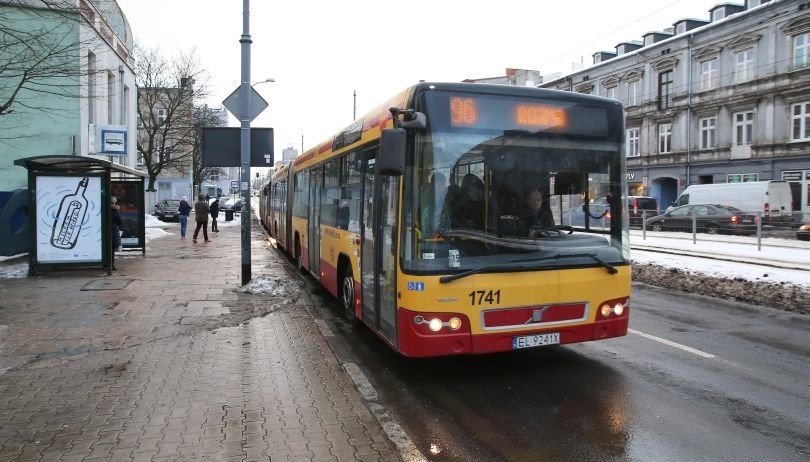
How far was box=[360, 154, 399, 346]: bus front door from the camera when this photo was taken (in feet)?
17.7

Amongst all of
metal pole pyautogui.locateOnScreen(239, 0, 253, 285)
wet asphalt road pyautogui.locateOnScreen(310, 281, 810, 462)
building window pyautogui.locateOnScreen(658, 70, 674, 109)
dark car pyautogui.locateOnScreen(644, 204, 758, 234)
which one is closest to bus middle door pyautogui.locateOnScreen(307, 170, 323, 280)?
metal pole pyautogui.locateOnScreen(239, 0, 253, 285)

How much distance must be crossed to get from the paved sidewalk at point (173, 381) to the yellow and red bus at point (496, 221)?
1047mm

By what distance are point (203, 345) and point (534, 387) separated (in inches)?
147

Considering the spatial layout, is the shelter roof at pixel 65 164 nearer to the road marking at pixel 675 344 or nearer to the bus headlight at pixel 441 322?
the bus headlight at pixel 441 322

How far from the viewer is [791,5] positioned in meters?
31.6

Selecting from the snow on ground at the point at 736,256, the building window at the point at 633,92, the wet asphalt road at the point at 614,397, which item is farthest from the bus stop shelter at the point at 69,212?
the building window at the point at 633,92

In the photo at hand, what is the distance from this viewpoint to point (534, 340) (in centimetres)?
521

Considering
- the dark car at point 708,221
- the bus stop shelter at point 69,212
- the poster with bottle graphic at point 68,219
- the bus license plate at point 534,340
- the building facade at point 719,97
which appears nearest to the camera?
the bus license plate at point 534,340

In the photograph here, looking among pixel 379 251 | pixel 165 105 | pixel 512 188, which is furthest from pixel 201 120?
pixel 512 188

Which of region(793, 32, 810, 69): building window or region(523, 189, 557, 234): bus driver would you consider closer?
region(523, 189, 557, 234): bus driver

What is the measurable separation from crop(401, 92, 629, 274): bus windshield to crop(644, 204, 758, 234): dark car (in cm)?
1390

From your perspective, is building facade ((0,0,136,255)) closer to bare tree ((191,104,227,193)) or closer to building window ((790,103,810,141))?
bare tree ((191,104,227,193))

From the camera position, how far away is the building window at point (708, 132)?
37.0 metres

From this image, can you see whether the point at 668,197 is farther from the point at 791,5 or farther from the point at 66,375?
the point at 66,375
